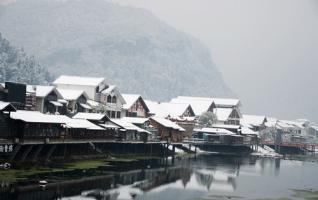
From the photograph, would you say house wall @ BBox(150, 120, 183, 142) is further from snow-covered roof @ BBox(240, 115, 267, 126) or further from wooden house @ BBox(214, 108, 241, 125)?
snow-covered roof @ BBox(240, 115, 267, 126)

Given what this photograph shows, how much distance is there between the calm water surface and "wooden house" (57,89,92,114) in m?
16.2

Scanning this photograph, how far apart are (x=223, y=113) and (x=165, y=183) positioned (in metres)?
95.8

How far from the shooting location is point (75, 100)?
97.6 metres

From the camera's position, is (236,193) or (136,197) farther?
(236,193)

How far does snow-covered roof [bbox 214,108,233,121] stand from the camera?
15800 cm

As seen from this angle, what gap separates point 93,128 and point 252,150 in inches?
2914

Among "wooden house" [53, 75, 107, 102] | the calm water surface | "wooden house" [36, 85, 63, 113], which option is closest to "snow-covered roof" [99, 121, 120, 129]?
the calm water surface

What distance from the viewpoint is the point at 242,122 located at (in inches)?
7042

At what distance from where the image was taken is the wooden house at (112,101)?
109438mm

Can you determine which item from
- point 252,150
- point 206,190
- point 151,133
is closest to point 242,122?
point 252,150

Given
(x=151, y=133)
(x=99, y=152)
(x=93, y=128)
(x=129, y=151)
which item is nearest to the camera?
(x=93, y=128)

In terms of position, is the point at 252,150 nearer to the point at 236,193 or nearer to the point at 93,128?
the point at 93,128

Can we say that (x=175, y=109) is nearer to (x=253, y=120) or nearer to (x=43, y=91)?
(x=253, y=120)

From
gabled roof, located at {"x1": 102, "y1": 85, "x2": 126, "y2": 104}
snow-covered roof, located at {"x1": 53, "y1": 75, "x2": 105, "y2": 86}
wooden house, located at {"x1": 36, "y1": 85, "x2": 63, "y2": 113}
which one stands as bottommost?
wooden house, located at {"x1": 36, "y1": 85, "x2": 63, "y2": 113}
